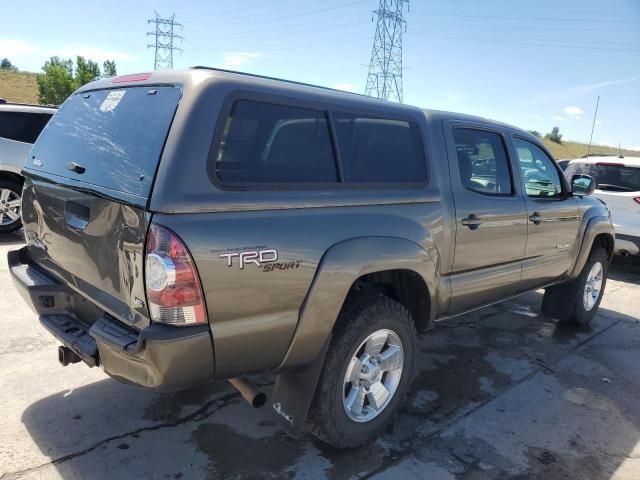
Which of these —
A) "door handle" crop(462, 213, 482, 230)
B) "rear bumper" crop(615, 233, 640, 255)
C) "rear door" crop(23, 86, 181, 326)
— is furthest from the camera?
"rear bumper" crop(615, 233, 640, 255)

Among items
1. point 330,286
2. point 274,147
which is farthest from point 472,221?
point 274,147

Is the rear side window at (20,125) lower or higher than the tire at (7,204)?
higher

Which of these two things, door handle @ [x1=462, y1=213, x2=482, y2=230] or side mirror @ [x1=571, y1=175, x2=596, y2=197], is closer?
door handle @ [x1=462, y1=213, x2=482, y2=230]

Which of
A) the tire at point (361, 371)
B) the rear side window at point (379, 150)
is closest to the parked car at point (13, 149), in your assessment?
the rear side window at point (379, 150)

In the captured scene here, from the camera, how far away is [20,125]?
7.85 metres

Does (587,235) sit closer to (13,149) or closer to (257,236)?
(257,236)

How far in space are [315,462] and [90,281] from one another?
1.52 m

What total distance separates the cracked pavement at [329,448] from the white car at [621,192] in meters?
3.56

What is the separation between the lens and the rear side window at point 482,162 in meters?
3.60

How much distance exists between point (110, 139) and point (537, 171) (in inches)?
137

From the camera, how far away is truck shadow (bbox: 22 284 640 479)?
276 cm

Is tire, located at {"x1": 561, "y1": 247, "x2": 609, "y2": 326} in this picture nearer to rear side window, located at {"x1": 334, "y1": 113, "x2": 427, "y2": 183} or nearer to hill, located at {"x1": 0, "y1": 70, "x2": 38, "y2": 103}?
rear side window, located at {"x1": 334, "y1": 113, "x2": 427, "y2": 183}

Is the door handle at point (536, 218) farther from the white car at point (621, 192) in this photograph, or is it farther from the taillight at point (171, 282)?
the white car at point (621, 192)

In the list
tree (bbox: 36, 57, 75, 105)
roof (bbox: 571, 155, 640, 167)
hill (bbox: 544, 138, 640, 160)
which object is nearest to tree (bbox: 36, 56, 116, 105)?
tree (bbox: 36, 57, 75, 105)
